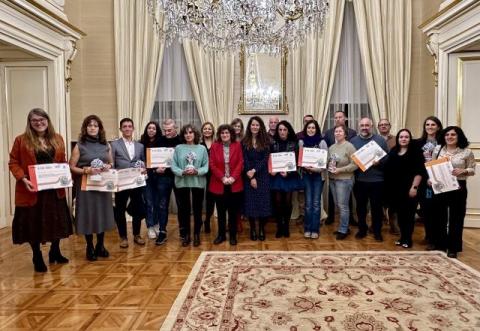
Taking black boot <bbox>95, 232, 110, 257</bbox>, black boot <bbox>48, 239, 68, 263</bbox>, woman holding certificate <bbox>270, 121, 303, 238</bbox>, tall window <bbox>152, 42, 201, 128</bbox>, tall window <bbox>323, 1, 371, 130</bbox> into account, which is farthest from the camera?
tall window <bbox>152, 42, 201, 128</bbox>

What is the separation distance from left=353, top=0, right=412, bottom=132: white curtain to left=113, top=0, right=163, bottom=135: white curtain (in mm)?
3306

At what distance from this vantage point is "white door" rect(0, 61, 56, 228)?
18.3ft

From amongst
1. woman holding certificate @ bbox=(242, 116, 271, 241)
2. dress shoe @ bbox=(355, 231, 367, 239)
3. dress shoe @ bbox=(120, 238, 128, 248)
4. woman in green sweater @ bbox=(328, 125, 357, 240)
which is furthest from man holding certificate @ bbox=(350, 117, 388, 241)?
dress shoe @ bbox=(120, 238, 128, 248)

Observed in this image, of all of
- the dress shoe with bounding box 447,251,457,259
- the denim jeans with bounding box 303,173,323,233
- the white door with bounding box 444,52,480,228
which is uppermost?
the white door with bounding box 444,52,480,228

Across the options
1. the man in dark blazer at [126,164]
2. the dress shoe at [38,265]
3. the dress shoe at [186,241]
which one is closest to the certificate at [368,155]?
the dress shoe at [186,241]

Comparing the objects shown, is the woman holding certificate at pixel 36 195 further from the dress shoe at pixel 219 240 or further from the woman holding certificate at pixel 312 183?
the woman holding certificate at pixel 312 183

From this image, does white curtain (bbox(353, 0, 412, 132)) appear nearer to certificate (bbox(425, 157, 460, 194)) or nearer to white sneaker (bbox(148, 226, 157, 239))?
certificate (bbox(425, 157, 460, 194))

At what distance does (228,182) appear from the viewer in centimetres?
451

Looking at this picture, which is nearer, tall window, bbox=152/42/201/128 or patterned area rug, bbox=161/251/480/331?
patterned area rug, bbox=161/251/480/331

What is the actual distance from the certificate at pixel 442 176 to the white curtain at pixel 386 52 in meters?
2.47

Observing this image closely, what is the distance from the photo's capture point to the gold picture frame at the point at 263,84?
6508 mm

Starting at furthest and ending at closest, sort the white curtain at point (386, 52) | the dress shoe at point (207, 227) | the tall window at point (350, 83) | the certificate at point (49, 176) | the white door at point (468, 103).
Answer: the tall window at point (350, 83)
the white curtain at point (386, 52)
the white door at point (468, 103)
the dress shoe at point (207, 227)
the certificate at point (49, 176)

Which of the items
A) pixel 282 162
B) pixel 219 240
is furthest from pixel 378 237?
pixel 219 240

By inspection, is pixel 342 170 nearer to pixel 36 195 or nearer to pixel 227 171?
pixel 227 171
